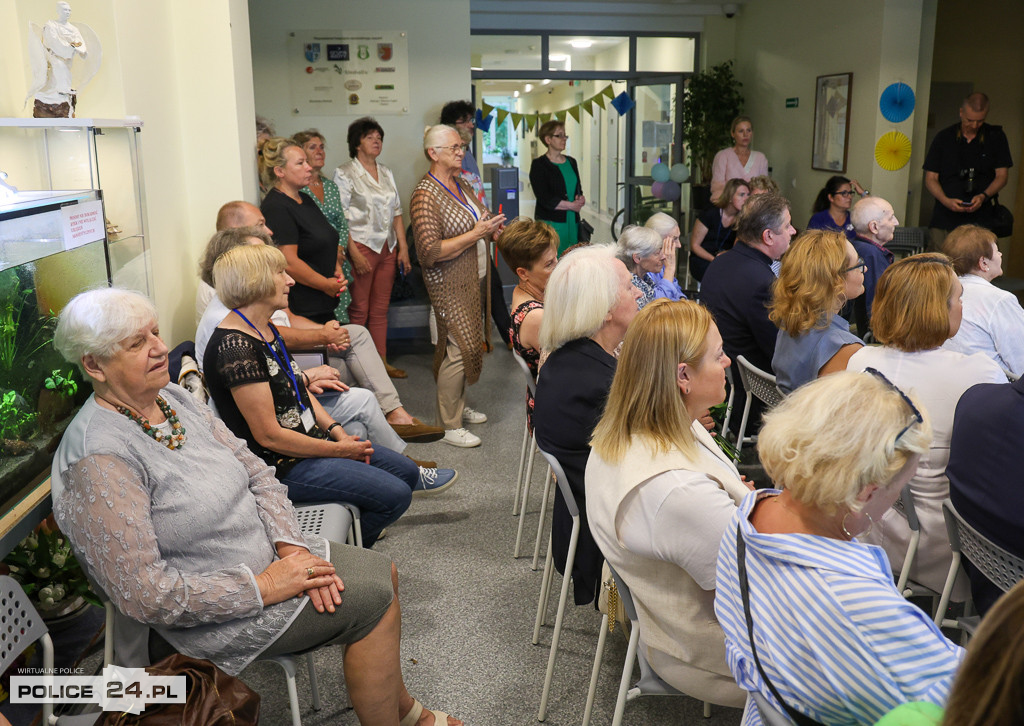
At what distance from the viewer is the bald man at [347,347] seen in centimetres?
364

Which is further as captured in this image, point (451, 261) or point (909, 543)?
point (451, 261)

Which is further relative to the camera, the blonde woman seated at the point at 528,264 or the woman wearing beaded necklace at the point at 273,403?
the blonde woman seated at the point at 528,264

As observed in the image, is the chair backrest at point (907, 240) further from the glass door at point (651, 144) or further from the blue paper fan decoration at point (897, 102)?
the glass door at point (651, 144)

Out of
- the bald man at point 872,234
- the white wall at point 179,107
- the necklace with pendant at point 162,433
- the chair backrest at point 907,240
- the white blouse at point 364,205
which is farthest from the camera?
the chair backrest at point 907,240

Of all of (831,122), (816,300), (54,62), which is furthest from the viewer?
(831,122)

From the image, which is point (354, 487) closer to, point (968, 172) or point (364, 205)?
point (364, 205)

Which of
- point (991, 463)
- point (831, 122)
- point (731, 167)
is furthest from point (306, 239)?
point (831, 122)

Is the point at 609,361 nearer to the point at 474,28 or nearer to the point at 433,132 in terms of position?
the point at 433,132

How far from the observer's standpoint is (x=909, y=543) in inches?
90.7

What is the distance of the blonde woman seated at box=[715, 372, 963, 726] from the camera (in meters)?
Result: 1.19

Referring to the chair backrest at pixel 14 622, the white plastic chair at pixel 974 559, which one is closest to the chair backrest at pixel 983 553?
the white plastic chair at pixel 974 559

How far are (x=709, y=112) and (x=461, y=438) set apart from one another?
6030 millimetres

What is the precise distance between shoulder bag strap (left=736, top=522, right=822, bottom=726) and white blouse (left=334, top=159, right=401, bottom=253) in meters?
4.70

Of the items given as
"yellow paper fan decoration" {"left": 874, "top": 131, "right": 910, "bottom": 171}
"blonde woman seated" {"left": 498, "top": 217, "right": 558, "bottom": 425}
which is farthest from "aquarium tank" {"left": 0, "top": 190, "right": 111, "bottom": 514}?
"yellow paper fan decoration" {"left": 874, "top": 131, "right": 910, "bottom": 171}
